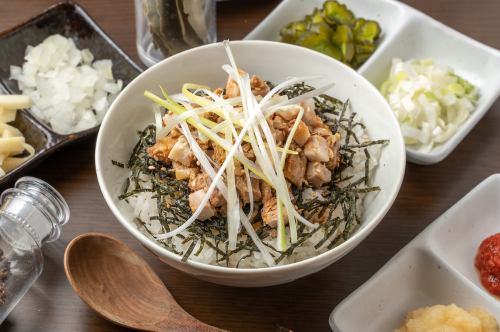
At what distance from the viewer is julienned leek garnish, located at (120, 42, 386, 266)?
5.39 feet

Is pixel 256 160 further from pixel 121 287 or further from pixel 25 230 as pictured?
pixel 25 230

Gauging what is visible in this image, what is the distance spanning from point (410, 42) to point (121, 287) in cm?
154

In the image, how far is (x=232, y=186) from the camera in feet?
5.38

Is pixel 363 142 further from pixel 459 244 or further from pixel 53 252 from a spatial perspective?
pixel 53 252

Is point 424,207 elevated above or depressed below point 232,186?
below

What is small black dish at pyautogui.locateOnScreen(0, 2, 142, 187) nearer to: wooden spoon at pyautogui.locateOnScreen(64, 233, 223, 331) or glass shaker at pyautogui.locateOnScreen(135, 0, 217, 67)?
glass shaker at pyautogui.locateOnScreen(135, 0, 217, 67)

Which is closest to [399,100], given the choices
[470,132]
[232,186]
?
[470,132]

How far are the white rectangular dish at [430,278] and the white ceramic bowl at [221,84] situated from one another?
185 mm

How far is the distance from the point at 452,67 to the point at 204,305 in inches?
56.2

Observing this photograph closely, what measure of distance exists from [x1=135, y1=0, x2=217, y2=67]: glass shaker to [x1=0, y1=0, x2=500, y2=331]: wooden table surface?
0.35 feet

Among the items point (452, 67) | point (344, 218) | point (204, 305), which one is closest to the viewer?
point (344, 218)

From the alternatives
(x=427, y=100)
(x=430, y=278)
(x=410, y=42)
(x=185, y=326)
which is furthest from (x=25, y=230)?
(x=410, y=42)

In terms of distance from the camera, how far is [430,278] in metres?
1.91

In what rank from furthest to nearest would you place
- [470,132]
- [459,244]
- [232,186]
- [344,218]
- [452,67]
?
[452,67]
[470,132]
[459,244]
[344,218]
[232,186]
